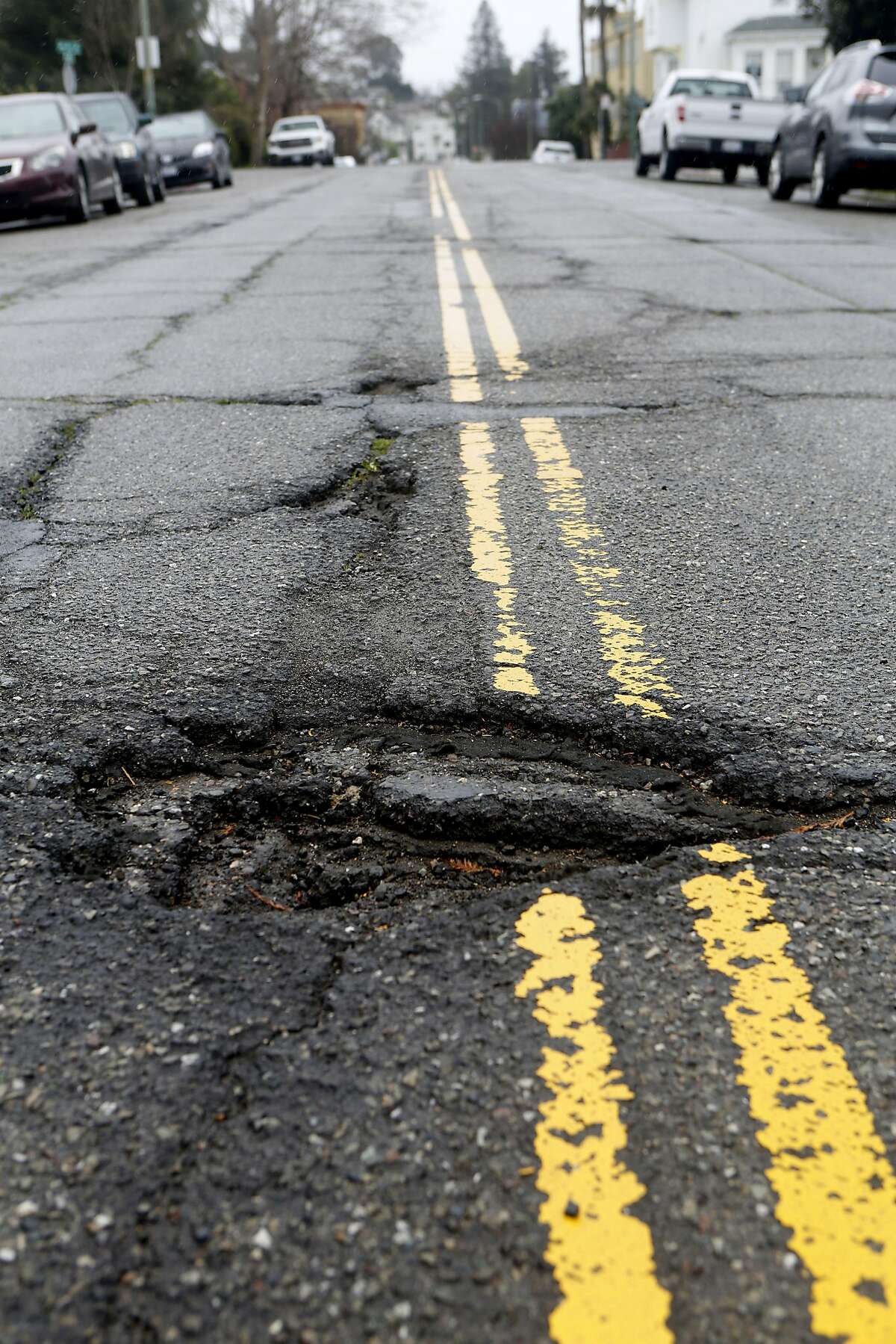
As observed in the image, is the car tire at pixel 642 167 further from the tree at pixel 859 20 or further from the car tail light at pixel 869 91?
the car tail light at pixel 869 91

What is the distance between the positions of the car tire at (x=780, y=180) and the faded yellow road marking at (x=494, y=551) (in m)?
13.5

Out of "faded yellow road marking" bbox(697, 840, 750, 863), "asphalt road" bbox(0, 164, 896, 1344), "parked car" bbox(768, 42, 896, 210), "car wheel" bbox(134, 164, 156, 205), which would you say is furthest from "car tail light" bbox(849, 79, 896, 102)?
"faded yellow road marking" bbox(697, 840, 750, 863)

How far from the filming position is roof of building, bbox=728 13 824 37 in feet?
168

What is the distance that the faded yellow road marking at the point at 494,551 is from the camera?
9.74 feet

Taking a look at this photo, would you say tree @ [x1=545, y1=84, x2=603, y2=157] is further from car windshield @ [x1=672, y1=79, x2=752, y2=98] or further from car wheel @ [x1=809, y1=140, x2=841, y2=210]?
car wheel @ [x1=809, y1=140, x2=841, y2=210]

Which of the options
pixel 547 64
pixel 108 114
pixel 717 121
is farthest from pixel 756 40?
pixel 547 64

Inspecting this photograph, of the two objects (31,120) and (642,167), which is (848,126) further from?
(642,167)

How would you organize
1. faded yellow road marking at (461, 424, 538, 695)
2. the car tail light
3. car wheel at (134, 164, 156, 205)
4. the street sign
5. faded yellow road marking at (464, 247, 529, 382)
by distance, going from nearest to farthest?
1. faded yellow road marking at (461, 424, 538, 695)
2. faded yellow road marking at (464, 247, 529, 382)
3. the car tail light
4. car wheel at (134, 164, 156, 205)
5. the street sign

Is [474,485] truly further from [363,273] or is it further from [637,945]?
[363,273]

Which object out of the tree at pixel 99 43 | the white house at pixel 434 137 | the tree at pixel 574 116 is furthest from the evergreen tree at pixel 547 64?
the tree at pixel 99 43

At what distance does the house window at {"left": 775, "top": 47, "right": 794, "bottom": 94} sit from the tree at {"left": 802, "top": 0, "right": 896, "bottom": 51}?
33.2 meters

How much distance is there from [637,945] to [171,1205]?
82 centimetres

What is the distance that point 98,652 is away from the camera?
3113 mm

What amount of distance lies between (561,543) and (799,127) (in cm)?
1408
